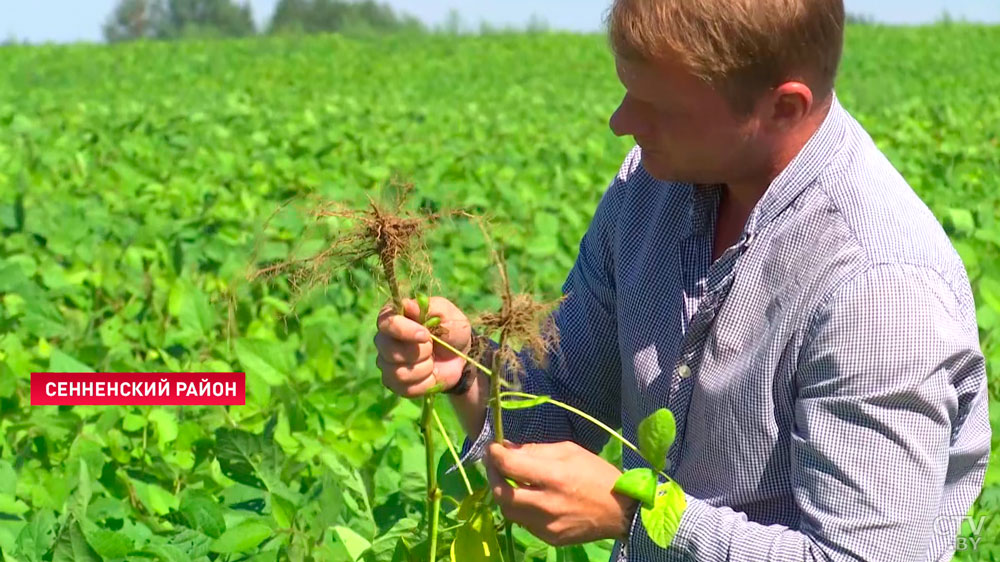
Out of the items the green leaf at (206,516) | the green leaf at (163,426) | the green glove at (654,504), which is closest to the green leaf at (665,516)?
the green glove at (654,504)

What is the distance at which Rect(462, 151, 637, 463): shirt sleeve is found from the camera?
192 centimetres

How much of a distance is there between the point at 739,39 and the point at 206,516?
1287 mm

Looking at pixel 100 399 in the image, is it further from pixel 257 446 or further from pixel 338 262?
pixel 338 262

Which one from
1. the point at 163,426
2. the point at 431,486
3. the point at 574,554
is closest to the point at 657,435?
the point at 431,486

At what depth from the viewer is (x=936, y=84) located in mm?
15453

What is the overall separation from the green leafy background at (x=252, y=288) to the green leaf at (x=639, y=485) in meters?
0.40

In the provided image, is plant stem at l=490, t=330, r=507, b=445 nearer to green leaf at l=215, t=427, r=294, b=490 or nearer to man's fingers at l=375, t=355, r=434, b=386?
man's fingers at l=375, t=355, r=434, b=386

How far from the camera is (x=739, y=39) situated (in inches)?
58.8

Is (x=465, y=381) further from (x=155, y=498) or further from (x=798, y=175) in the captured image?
(x=155, y=498)

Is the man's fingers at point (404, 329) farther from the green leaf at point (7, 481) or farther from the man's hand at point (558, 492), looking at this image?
the green leaf at point (7, 481)

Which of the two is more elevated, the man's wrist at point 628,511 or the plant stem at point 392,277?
the plant stem at point 392,277

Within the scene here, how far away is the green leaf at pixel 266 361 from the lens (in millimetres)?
2996

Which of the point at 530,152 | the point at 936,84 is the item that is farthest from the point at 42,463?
the point at 936,84

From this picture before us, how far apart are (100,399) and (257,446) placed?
0.71 meters
